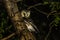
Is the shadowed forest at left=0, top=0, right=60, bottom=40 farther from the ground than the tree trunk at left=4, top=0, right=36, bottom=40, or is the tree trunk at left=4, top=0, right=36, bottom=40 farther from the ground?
the tree trunk at left=4, top=0, right=36, bottom=40

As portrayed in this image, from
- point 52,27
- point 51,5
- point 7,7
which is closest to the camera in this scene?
point 7,7

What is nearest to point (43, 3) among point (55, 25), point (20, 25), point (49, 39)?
point (55, 25)

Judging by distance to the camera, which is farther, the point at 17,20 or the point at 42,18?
the point at 42,18

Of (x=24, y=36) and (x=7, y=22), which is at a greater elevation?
(x=24, y=36)

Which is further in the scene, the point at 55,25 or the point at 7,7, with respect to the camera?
the point at 55,25

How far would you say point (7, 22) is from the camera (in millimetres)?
1518

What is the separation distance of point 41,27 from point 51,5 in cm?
25

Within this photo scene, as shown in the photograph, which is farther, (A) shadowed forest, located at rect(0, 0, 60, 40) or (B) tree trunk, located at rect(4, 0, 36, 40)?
(A) shadowed forest, located at rect(0, 0, 60, 40)

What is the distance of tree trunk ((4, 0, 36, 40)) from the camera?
83cm

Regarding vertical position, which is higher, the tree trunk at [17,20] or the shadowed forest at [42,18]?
the tree trunk at [17,20]

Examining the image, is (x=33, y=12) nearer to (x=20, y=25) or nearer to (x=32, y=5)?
(x=32, y=5)

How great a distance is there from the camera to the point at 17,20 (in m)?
0.84

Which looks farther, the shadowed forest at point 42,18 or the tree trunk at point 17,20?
the shadowed forest at point 42,18

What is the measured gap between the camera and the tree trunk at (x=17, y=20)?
833 millimetres
